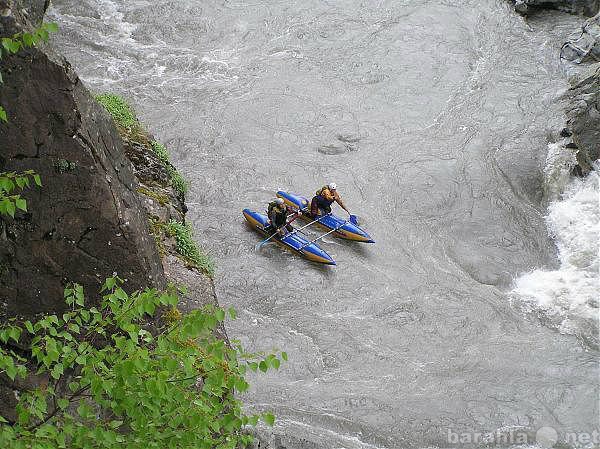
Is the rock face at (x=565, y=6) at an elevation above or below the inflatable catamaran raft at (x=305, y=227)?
above

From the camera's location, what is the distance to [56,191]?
649 cm

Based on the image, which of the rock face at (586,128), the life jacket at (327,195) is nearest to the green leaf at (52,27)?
the life jacket at (327,195)

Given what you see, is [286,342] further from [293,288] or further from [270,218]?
[270,218]

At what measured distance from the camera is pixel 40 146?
20.6 feet

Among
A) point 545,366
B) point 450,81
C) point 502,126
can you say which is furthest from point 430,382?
point 450,81

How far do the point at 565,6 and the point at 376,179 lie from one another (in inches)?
445

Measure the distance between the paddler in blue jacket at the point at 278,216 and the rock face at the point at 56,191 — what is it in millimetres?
6506

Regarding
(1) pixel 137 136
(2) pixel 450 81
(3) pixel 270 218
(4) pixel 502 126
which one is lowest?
(3) pixel 270 218

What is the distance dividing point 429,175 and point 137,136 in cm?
760

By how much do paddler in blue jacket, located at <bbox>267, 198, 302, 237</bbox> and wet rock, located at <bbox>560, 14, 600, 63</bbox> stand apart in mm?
11143

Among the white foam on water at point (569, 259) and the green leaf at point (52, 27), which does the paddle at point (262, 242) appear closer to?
the white foam on water at point (569, 259)

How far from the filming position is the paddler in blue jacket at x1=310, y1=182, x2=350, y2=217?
46.1ft

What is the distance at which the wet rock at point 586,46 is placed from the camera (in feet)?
63.7

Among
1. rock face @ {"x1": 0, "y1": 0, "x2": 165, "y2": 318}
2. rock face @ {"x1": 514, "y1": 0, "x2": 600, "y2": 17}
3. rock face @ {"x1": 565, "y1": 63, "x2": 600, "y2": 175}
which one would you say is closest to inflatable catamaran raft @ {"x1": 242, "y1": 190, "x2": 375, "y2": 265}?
rock face @ {"x1": 565, "y1": 63, "x2": 600, "y2": 175}
